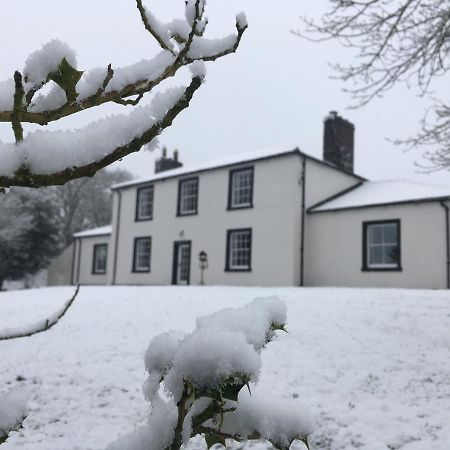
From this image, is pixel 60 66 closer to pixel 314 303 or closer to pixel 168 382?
pixel 168 382

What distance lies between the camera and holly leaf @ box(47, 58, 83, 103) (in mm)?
1135

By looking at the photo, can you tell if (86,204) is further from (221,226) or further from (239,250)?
(239,250)

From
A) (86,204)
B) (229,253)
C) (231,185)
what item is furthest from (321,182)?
(86,204)

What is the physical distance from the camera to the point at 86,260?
106 feet

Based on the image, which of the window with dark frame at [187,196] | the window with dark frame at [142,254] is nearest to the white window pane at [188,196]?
the window with dark frame at [187,196]

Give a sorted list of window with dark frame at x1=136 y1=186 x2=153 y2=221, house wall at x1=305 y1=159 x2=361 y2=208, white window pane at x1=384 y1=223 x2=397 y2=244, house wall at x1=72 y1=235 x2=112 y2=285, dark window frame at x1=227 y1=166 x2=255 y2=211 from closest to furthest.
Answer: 1. white window pane at x1=384 y1=223 x2=397 y2=244
2. house wall at x1=305 y1=159 x2=361 y2=208
3. dark window frame at x1=227 y1=166 x2=255 y2=211
4. window with dark frame at x1=136 y1=186 x2=153 y2=221
5. house wall at x1=72 y1=235 x2=112 y2=285

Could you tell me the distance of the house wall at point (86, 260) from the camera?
31159 mm

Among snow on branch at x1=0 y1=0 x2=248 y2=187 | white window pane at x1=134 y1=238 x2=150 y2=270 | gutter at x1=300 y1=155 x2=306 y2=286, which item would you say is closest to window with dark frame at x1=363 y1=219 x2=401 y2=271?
gutter at x1=300 y1=155 x2=306 y2=286

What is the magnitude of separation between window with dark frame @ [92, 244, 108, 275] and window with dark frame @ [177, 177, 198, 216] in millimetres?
8407

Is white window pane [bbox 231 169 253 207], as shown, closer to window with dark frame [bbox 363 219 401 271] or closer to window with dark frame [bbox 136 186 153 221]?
window with dark frame [bbox 363 219 401 271]

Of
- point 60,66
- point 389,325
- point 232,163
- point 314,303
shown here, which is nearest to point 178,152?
point 232,163

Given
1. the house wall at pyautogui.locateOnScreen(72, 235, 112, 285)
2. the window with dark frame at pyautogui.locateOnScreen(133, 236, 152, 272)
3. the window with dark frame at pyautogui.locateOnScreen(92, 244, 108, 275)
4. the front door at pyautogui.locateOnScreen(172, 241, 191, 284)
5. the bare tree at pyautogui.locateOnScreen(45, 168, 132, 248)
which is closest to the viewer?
the front door at pyautogui.locateOnScreen(172, 241, 191, 284)

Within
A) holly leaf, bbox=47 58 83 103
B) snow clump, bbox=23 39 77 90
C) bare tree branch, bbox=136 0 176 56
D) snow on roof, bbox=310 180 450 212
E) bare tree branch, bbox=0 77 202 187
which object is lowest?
bare tree branch, bbox=0 77 202 187

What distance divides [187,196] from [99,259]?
9573 mm
